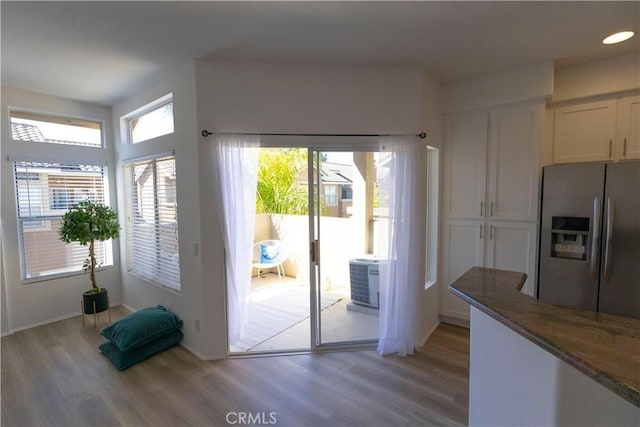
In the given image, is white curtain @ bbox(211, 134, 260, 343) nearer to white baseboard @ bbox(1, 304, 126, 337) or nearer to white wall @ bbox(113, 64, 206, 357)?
white wall @ bbox(113, 64, 206, 357)

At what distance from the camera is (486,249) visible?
2973 millimetres

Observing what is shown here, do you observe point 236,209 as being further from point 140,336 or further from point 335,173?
point 140,336

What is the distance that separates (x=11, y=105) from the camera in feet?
10.3

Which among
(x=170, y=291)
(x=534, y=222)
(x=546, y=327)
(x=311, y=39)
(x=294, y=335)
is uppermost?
(x=311, y=39)

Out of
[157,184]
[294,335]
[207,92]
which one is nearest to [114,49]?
[207,92]

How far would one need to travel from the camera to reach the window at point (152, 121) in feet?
10.1

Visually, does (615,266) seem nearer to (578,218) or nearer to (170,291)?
(578,218)

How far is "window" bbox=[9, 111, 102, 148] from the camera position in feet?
10.6

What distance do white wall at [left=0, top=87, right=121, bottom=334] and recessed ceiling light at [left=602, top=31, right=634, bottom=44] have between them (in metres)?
5.22

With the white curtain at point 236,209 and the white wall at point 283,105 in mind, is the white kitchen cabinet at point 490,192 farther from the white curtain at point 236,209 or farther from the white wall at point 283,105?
the white curtain at point 236,209

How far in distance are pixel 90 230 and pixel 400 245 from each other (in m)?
3.36

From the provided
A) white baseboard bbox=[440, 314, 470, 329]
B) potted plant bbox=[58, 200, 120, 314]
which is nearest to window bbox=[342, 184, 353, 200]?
white baseboard bbox=[440, 314, 470, 329]

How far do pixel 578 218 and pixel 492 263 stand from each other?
816 mm

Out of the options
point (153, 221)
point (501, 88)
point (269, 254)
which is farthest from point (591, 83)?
point (153, 221)
